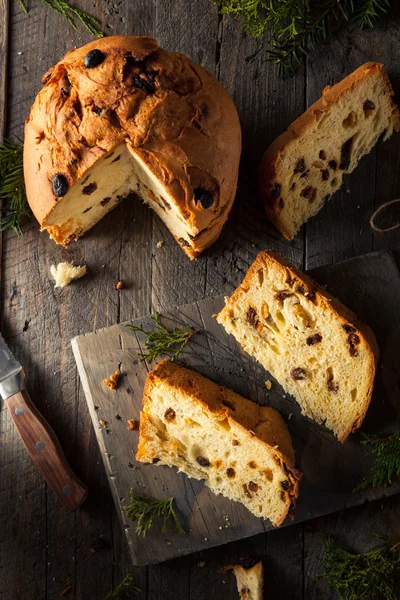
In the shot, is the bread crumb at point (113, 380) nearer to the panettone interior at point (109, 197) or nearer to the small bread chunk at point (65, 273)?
the small bread chunk at point (65, 273)

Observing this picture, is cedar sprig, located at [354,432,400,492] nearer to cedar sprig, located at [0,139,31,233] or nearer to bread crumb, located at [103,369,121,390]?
bread crumb, located at [103,369,121,390]

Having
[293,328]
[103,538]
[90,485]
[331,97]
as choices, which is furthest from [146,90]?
[103,538]

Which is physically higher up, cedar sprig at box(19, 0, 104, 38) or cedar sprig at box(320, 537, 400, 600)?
cedar sprig at box(19, 0, 104, 38)

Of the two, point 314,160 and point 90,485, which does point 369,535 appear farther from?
point 314,160

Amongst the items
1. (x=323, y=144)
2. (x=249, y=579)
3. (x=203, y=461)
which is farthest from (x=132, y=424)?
(x=323, y=144)

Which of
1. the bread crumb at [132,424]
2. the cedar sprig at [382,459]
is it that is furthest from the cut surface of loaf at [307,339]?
the bread crumb at [132,424]

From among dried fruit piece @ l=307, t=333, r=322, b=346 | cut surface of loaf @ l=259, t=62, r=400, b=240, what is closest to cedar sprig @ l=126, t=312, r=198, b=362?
dried fruit piece @ l=307, t=333, r=322, b=346

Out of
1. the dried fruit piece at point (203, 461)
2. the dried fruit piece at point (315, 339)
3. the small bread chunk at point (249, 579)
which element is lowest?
the small bread chunk at point (249, 579)
